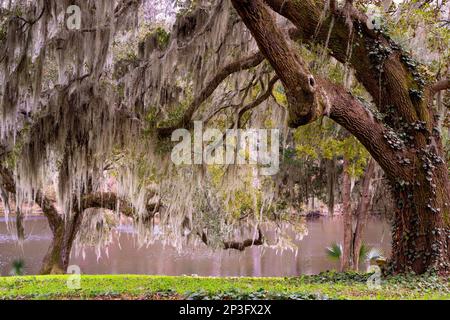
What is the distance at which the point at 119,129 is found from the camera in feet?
27.3

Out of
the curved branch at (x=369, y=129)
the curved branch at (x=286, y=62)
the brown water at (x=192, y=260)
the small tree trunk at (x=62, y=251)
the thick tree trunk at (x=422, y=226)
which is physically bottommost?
the brown water at (x=192, y=260)

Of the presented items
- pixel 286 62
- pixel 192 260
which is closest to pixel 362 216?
pixel 286 62

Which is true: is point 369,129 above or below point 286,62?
below

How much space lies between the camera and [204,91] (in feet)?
24.8

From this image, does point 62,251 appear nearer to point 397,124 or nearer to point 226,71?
point 226,71

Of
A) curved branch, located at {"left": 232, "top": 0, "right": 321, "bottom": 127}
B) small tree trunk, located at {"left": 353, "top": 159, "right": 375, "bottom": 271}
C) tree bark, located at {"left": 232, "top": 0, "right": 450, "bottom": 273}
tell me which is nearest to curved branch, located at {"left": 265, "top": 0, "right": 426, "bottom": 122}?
tree bark, located at {"left": 232, "top": 0, "right": 450, "bottom": 273}

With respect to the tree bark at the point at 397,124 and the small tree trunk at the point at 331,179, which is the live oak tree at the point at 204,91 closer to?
the tree bark at the point at 397,124

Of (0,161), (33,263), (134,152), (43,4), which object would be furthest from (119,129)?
(33,263)

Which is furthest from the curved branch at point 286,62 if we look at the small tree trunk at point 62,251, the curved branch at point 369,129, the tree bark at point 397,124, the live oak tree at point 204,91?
the small tree trunk at point 62,251

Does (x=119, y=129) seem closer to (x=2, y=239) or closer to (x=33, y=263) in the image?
(x=33, y=263)

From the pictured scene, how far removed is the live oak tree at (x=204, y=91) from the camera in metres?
6.45

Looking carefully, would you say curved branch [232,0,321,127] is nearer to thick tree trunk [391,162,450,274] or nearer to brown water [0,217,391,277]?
thick tree trunk [391,162,450,274]
